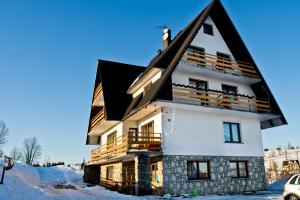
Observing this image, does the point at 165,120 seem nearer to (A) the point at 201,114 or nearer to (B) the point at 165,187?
(A) the point at 201,114

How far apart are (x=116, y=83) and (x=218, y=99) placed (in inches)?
371

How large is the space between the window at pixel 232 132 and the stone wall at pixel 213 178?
1.32m

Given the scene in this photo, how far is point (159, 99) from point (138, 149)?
3.29 metres

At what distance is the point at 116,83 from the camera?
930 inches

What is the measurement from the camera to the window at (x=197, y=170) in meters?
17.0

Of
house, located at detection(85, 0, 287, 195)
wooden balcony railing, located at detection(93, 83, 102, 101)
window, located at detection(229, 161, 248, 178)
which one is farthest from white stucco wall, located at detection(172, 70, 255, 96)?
wooden balcony railing, located at detection(93, 83, 102, 101)

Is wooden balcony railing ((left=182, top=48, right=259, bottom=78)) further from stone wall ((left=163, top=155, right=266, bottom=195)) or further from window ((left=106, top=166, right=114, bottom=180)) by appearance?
window ((left=106, top=166, right=114, bottom=180))

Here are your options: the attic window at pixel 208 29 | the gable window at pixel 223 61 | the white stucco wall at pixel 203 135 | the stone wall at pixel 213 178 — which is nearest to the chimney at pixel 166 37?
the attic window at pixel 208 29

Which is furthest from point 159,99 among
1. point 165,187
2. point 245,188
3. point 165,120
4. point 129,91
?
point 245,188

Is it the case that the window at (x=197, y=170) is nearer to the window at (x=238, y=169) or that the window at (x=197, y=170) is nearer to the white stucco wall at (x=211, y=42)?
the window at (x=238, y=169)

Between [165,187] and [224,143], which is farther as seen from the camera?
[224,143]

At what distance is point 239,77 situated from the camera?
20.2m

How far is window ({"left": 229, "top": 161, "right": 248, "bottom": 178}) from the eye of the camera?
732 inches

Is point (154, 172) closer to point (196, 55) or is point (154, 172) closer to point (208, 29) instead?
point (196, 55)
